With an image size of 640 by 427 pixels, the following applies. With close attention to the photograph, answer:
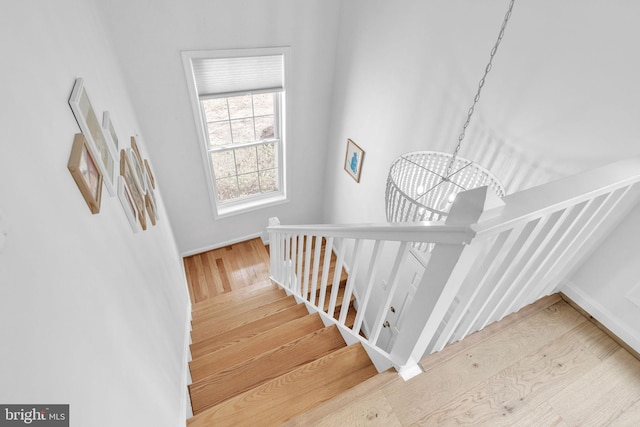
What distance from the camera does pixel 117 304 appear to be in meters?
1.10

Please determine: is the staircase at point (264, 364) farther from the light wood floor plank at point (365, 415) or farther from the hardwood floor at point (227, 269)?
the hardwood floor at point (227, 269)

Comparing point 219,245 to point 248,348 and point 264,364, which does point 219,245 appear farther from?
point 264,364

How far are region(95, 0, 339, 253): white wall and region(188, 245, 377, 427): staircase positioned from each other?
1361mm

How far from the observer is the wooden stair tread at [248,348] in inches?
88.4

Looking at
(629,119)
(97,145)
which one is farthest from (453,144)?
(97,145)

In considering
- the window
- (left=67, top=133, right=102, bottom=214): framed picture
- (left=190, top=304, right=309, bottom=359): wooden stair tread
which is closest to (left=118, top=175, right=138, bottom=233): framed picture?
(left=67, top=133, right=102, bottom=214): framed picture

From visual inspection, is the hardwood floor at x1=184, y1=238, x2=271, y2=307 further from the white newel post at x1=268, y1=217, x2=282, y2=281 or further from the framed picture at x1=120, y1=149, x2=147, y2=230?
the framed picture at x1=120, y1=149, x2=147, y2=230

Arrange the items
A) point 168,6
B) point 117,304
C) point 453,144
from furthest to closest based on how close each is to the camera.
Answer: point 168,6 → point 453,144 → point 117,304

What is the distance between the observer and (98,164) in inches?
48.9

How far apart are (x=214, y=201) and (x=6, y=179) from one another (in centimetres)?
346

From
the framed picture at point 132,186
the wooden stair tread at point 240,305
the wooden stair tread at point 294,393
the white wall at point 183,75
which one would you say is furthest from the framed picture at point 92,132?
the wooden stair tread at point 240,305

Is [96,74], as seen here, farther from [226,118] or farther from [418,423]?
[418,423]

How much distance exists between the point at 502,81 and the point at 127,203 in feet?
6.93

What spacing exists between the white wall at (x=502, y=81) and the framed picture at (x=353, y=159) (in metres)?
0.17
